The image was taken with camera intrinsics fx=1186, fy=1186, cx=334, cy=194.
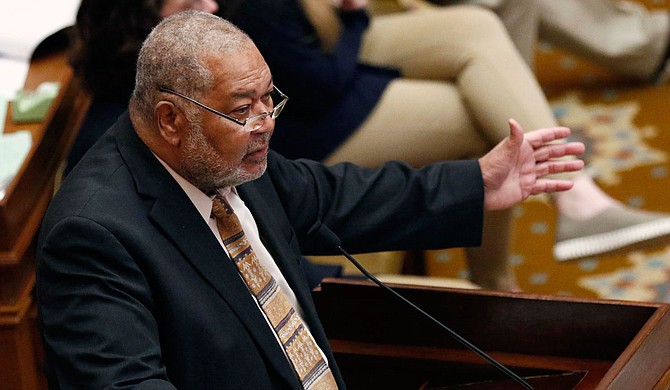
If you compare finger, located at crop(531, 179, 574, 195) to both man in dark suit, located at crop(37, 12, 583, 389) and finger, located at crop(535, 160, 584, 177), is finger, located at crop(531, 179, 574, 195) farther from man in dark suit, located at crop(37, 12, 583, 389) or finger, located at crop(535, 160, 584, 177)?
man in dark suit, located at crop(37, 12, 583, 389)

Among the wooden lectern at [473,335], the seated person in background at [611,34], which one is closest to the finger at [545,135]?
the wooden lectern at [473,335]

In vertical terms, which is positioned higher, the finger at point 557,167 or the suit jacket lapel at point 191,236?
the suit jacket lapel at point 191,236

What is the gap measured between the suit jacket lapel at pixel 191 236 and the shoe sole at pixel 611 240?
3.66 ft

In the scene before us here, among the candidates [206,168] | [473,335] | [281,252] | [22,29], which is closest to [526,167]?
[473,335]

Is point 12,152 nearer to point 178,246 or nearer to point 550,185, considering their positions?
point 178,246

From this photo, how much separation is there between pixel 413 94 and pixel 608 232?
53 centimetres

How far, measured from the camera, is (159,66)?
1398mm

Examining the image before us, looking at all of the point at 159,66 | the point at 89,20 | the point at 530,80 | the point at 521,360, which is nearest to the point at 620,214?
the point at 530,80

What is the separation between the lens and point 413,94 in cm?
262

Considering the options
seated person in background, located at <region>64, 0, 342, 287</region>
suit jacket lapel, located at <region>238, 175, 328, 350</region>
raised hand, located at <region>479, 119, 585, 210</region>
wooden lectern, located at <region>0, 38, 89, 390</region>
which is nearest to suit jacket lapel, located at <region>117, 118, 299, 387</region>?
suit jacket lapel, located at <region>238, 175, 328, 350</region>

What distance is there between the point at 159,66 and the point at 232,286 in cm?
28

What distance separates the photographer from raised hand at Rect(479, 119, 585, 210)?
179cm

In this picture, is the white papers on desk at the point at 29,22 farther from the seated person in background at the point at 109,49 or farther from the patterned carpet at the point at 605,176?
the patterned carpet at the point at 605,176

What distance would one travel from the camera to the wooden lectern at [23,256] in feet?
6.50
